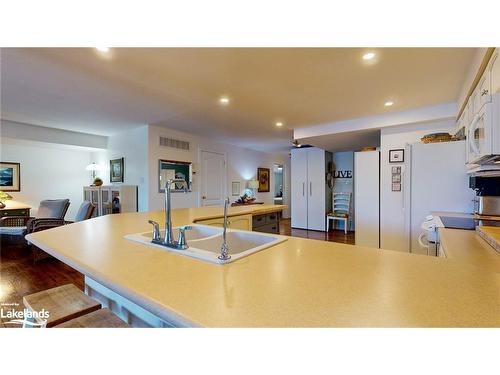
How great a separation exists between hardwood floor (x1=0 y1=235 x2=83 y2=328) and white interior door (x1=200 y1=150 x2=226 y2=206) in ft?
9.43

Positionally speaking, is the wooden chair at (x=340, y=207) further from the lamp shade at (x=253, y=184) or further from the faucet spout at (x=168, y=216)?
the faucet spout at (x=168, y=216)

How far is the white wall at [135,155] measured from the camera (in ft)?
14.4

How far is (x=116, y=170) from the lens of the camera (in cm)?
500

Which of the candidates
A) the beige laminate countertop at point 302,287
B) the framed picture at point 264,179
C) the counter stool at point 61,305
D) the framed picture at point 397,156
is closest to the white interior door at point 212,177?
the framed picture at point 264,179

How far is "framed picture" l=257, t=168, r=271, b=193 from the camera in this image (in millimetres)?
7262

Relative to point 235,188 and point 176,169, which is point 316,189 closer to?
point 235,188

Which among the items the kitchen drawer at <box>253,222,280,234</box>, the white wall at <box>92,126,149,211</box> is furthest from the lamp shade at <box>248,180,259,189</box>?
the kitchen drawer at <box>253,222,280,234</box>

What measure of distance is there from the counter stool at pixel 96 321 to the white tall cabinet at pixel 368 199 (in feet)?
11.7

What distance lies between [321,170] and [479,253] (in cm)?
456

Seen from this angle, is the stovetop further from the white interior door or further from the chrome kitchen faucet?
the white interior door

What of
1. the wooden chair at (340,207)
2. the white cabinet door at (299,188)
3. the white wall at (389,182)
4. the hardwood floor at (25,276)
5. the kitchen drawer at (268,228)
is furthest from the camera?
the white cabinet door at (299,188)

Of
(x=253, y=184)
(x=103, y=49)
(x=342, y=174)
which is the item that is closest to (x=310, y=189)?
(x=342, y=174)

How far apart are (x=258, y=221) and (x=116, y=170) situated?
3742 millimetres

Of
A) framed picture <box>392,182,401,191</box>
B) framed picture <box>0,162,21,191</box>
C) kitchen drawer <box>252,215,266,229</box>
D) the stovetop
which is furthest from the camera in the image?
framed picture <box>0,162,21,191</box>
